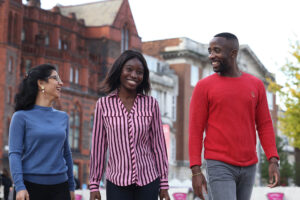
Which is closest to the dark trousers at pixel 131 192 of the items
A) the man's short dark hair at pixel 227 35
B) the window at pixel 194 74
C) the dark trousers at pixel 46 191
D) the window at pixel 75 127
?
the dark trousers at pixel 46 191

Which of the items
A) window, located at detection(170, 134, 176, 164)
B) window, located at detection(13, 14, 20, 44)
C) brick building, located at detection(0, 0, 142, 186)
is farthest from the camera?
window, located at detection(170, 134, 176, 164)

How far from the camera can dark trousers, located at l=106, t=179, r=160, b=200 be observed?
16.6ft

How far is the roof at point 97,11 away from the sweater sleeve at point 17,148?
44079mm

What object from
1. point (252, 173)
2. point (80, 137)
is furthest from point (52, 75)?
point (80, 137)

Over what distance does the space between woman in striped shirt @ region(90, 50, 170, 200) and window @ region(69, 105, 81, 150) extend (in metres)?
38.9

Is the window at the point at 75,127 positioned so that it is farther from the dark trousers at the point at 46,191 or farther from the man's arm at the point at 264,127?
the man's arm at the point at 264,127

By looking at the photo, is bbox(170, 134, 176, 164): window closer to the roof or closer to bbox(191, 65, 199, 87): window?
bbox(191, 65, 199, 87): window

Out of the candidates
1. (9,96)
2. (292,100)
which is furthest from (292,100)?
(9,96)

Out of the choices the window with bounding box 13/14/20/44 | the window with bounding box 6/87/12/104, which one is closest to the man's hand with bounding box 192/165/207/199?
the window with bounding box 6/87/12/104

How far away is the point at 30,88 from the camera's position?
19.2 feet

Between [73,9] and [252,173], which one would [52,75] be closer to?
[252,173]

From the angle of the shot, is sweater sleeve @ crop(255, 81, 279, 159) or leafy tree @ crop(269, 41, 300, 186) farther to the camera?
leafy tree @ crop(269, 41, 300, 186)

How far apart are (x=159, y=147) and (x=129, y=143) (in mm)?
302

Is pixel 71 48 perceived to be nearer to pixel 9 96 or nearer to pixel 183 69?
pixel 9 96
